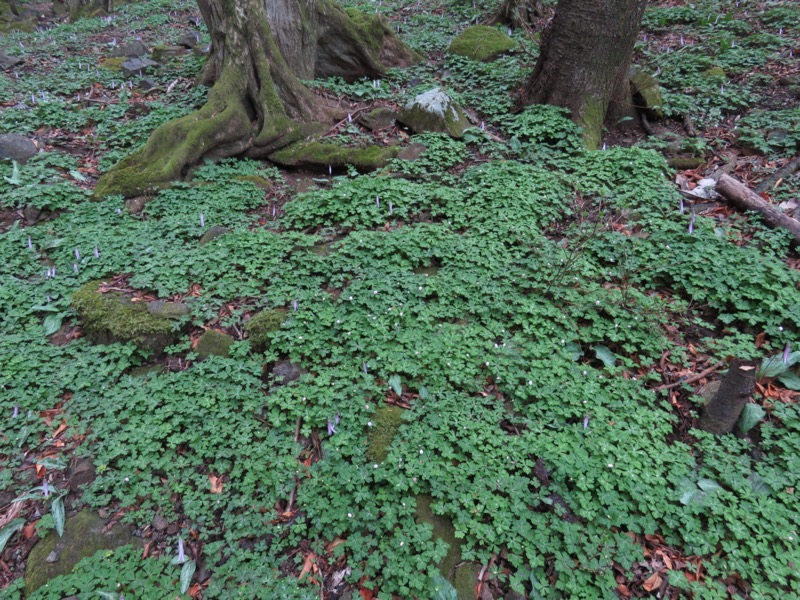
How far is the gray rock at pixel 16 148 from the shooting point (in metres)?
6.12

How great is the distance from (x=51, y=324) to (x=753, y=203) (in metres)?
6.88

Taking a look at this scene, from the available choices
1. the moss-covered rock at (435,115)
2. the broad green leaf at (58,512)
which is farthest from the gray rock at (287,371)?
the moss-covered rock at (435,115)

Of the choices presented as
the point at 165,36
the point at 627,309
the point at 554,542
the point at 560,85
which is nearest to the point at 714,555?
the point at 554,542

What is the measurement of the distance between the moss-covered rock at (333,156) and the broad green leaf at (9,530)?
15.6ft

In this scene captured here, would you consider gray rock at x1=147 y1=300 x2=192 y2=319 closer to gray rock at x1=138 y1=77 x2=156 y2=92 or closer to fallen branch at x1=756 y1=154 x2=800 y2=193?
fallen branch at x1=756 y1=154 x2=800 y2=193

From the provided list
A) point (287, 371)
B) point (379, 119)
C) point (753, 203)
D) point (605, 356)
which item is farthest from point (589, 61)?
point (287, 371)

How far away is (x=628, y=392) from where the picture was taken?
11.6 feet

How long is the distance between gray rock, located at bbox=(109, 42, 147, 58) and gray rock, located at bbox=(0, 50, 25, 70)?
5.80ft

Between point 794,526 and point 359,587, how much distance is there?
252 centimetres

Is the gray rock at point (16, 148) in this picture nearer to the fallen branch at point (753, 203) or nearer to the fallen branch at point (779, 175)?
the fallen branch at point (753, 203)

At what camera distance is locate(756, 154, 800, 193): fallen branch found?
534 centimetres

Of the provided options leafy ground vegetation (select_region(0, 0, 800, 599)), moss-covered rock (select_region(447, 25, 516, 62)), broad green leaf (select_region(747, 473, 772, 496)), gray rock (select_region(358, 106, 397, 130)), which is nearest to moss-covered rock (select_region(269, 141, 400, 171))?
leafy ground vegetation (select_region(0, 0, 800, 599))

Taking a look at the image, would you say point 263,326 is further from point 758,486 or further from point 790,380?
point 790,380

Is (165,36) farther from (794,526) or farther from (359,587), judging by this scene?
(794,526)
